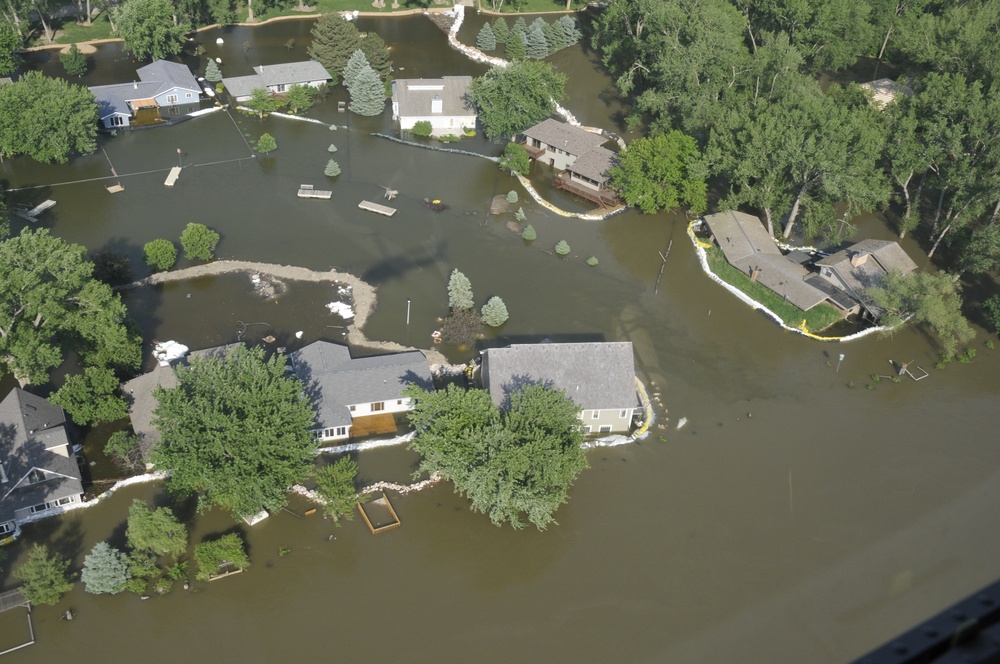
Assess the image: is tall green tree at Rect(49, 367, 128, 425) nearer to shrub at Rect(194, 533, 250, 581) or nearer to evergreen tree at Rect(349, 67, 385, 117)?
shrub at Rect(194, 533, 250, 581)

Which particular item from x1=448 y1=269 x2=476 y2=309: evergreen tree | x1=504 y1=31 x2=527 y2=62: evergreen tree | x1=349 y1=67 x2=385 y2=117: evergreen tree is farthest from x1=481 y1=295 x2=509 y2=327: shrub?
x1=504 y1=31 x2=527 y2=62: evergreen tree

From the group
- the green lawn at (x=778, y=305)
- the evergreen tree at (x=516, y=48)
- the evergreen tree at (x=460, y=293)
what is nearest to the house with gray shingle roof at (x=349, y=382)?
the evergreen tree at (x=460, y=293)

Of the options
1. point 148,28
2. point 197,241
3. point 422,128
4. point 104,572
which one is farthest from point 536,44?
point 104,572

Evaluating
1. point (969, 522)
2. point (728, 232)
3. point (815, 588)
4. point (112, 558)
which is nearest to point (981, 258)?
point (728, 232)

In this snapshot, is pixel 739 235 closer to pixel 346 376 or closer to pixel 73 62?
pixel 346 376

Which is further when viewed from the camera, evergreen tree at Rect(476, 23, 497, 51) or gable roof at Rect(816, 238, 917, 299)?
evergreen tree at Rect(476, 23, 497, 51)

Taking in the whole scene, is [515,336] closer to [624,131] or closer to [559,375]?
[559,375]
